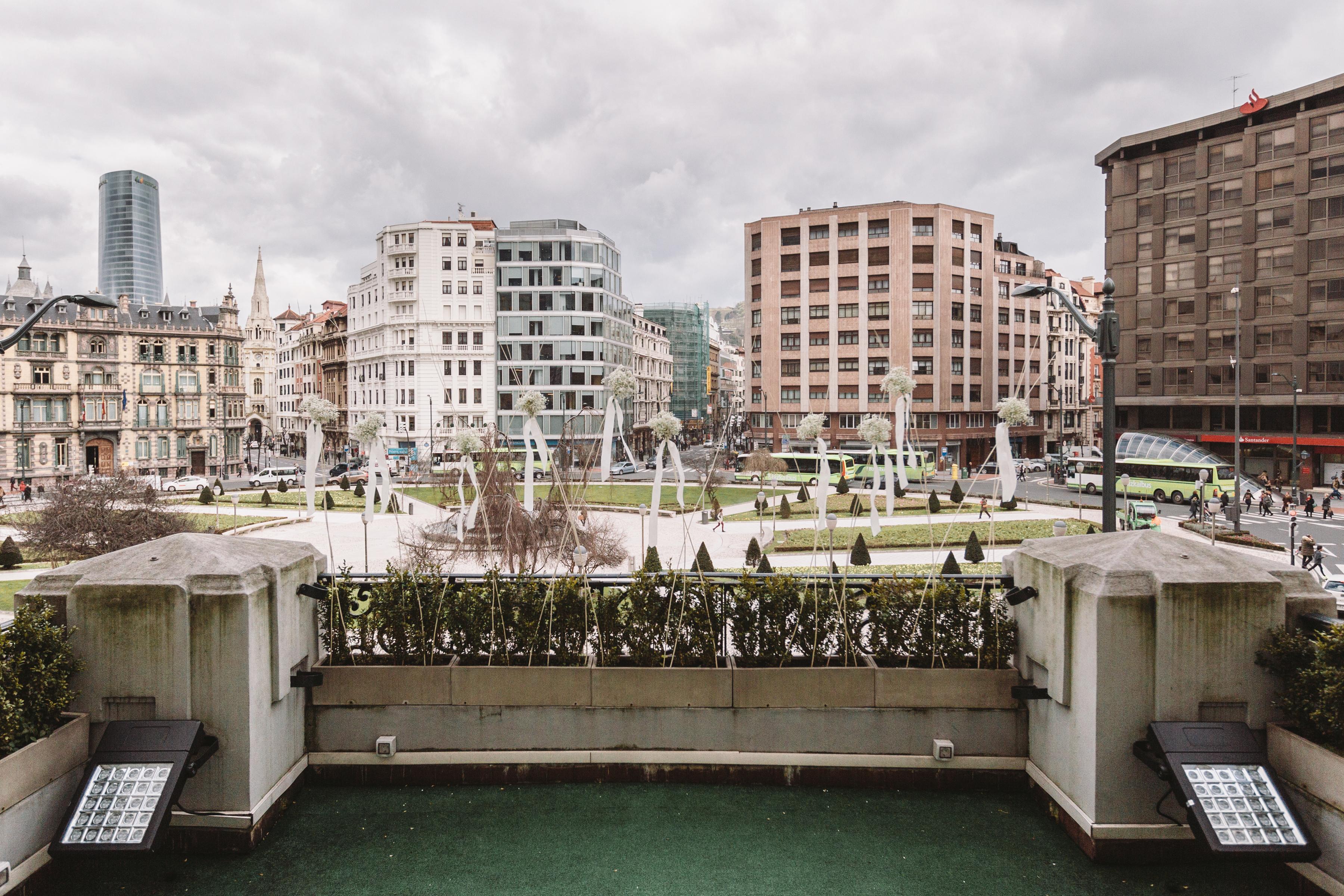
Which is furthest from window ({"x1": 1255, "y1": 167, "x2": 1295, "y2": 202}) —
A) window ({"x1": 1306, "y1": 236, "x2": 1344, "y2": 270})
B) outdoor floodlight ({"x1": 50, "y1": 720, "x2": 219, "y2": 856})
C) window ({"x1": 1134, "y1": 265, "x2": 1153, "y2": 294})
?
outdoor floodlight ({"x1": 50, "y1": 720, "x2": 219, "y2": 856})

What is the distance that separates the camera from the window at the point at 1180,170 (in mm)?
56781

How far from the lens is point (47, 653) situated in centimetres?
675

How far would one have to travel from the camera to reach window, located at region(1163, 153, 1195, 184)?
56.8 meters

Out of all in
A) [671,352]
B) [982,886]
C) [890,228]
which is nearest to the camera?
[982,886]

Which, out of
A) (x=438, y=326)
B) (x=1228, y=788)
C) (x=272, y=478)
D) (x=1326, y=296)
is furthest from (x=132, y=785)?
(x=438, y=326)

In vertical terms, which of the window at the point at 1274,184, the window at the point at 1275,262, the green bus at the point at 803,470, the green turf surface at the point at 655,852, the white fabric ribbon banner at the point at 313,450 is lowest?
the green turf surface at the point at 655,852

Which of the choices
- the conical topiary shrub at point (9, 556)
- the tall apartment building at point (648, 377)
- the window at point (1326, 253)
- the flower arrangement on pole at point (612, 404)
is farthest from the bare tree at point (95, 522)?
the window at point (1326, 253)

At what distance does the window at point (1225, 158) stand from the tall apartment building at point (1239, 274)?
0.24 ft

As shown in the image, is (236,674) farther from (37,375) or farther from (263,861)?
(37,375)

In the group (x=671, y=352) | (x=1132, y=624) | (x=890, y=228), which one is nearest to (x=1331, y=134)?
(x=890, y=228)

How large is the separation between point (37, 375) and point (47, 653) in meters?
74.1

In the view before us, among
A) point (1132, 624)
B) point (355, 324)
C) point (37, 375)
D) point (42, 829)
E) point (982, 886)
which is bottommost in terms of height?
point (982, 886)

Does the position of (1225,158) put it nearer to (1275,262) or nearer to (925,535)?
(1275,262)

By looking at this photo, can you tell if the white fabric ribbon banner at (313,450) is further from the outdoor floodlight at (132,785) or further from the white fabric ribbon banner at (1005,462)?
the white fabric ribbon banner at (1005,462)
